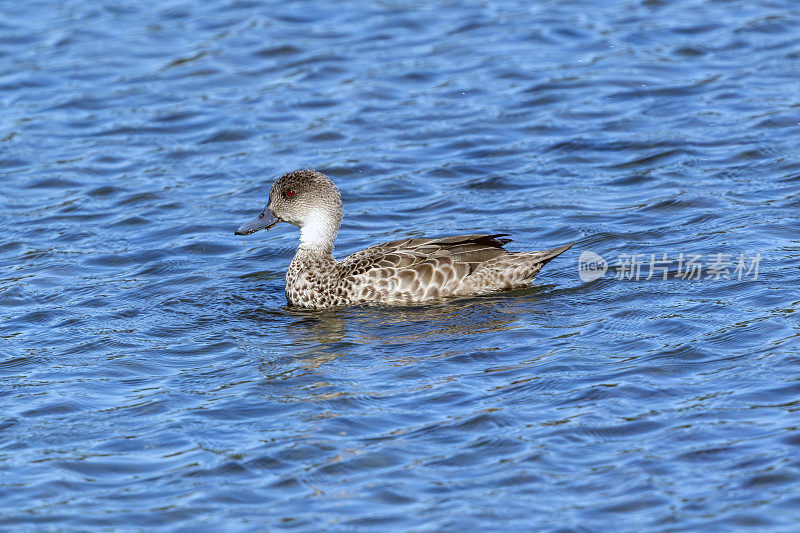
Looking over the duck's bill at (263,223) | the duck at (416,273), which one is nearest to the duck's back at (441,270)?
A: the duck at (416,273)

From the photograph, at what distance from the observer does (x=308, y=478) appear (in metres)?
6.47

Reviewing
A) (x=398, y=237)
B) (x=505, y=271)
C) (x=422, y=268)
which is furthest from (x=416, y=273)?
(x=398, y=237)

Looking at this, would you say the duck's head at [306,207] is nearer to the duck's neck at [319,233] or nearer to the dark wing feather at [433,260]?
the duck's neck at [319,233]

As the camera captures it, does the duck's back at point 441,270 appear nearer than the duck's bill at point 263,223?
Yes

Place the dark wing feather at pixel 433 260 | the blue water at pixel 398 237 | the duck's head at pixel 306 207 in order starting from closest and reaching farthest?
1. the blue water at pixel 398 237
2. the dark wing feather at pixel 433 260
3. the duck's head at pixel 306 207

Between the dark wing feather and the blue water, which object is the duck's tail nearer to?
the dark wing feather

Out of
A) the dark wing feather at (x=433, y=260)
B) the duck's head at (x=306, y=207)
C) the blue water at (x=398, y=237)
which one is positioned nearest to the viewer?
the blue water at (x=398, y=237)

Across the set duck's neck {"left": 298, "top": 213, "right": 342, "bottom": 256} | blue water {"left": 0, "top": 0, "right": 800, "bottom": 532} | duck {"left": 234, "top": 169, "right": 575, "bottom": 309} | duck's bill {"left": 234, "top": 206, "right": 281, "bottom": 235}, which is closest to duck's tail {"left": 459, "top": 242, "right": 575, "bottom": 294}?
duck {"left": 234, "top": 169, "right": 575, "bottom": 309}

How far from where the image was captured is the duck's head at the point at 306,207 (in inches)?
387

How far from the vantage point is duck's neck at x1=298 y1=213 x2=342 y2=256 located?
984 centimetres

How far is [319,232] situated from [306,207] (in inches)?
9.1

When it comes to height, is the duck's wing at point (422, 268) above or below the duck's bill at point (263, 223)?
below

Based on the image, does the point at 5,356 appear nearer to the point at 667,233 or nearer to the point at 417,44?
the point at 667,233

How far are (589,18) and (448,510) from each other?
484 inches
